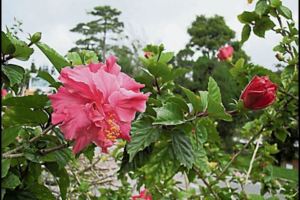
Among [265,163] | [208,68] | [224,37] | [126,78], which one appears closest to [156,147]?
[126,78]

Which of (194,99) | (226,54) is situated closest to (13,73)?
(194,99)

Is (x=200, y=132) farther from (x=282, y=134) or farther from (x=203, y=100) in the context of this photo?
(x=282, y=134)

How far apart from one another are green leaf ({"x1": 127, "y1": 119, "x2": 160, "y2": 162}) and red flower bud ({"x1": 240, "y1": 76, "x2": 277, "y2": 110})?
0.14m

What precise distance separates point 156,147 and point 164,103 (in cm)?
11

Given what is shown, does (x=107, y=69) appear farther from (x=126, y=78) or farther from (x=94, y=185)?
(x=94, y=185)

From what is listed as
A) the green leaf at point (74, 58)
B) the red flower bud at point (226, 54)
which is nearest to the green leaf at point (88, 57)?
the green leaf at point (74, 58)

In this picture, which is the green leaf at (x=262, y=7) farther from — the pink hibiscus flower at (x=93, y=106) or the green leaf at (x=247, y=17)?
the pink hibiscus flower at (x=93, y=106)

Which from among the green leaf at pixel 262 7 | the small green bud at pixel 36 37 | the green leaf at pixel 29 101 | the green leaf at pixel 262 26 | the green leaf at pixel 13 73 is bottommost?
the green leaf at pixel 29 101

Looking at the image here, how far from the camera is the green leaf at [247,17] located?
3.62 ft

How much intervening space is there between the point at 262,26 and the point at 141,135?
0.61m

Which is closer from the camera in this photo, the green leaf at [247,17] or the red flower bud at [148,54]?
the red flower bud at [148,54]

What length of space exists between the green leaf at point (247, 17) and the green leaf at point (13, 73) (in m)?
0.69

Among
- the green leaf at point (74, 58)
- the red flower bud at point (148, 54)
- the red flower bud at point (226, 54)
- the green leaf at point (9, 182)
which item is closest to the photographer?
the green leaf at point (9, 182)

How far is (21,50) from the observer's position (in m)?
0.57
